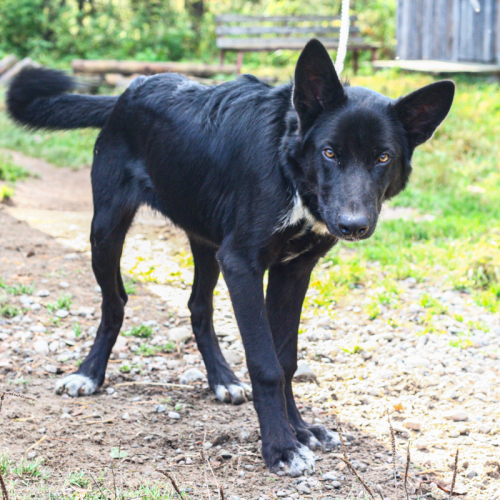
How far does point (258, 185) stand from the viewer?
9.45 ft

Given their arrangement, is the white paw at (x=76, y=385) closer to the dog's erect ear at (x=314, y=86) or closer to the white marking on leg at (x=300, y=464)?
the white marking on leg at (x=300, y=464)

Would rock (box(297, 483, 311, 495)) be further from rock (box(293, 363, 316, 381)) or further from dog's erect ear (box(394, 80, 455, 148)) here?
dog's erect ear (box(394, 80, 455, 148))

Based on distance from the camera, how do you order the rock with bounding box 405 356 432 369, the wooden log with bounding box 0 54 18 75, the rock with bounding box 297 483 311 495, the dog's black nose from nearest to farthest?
the dog's black nose
the rock with bounding box 297 483 311 495
the rock with bounding box 405 356 432 369
the wooden log with bounding box 0 54 18 75

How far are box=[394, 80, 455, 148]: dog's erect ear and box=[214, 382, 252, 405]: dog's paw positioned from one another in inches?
64.4

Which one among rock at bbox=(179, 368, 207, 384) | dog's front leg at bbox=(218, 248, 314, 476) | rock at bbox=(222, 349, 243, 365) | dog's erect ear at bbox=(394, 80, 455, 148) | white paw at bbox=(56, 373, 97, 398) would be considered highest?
dog's erect ear at bbox=(394, 80, 455, 148)

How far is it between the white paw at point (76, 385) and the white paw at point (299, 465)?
4.32 feet

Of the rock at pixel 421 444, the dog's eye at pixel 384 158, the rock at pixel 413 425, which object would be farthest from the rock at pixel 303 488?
the dog's eye at pixel 384 158

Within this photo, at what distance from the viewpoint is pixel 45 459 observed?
279cm

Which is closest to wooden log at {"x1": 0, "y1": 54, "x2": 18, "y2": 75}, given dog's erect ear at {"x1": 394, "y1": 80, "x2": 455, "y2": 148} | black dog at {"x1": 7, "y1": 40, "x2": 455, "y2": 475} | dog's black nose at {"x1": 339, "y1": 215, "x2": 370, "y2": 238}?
black dog at {"x1": 7, "y1": 40, "x2": 455, "y2": 475}

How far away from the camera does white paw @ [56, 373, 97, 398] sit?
3551 millimetres

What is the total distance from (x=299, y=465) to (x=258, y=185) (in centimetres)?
124

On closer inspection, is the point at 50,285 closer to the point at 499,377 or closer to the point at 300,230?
the point at 300,230

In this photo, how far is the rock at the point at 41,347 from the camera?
399 centimetres

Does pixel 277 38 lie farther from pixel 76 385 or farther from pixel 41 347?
pixel 76 385
